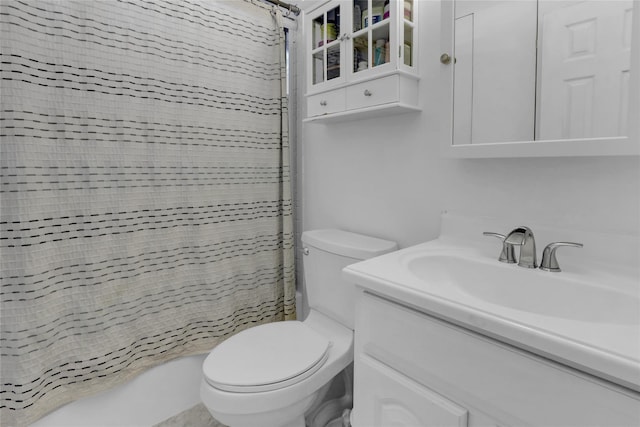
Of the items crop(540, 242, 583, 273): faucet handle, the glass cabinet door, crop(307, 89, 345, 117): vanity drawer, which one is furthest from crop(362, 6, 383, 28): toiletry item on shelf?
crop(540, 242, 583, 273): faucet handle

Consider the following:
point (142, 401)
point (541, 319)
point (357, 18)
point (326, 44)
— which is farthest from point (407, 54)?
point (142, 401)

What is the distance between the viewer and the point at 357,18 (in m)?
1.32

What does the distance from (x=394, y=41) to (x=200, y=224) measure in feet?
3.53

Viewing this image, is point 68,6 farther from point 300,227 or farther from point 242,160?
point 300,227

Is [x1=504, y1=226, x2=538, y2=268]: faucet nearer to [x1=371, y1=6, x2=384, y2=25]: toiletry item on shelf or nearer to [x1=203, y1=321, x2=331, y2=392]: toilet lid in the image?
[x1=203, y1=321, x2=331, y2=392]: toilet lid

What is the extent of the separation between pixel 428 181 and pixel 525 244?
0.44 meters

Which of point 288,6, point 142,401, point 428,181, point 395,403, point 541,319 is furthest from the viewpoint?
point 288,6

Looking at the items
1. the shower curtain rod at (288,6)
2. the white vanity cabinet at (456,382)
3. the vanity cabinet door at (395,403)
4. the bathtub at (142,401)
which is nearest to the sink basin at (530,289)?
the white vanity cabinet at (456,382)

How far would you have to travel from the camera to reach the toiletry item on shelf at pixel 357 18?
131 cm

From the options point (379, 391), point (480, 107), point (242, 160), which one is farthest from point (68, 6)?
point (379, 391)

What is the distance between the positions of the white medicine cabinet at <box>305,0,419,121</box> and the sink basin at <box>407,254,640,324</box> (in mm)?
588

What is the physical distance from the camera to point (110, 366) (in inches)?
51.6

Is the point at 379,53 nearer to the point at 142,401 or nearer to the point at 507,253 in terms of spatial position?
the point at 507,253

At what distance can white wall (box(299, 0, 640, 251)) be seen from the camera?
0.91 metres
